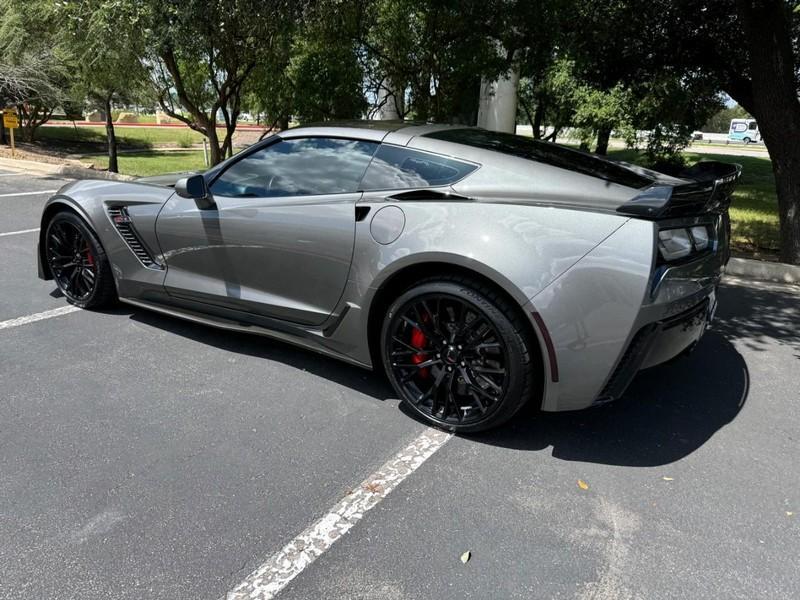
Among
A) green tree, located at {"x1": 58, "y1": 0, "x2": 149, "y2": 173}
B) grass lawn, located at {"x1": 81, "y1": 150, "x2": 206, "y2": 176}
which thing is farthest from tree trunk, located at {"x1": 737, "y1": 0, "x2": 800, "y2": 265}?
grass lawn, located at {"x1": 81, "y1": 150, "x2": 206, "y2": 176}

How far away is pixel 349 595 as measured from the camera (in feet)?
7.07

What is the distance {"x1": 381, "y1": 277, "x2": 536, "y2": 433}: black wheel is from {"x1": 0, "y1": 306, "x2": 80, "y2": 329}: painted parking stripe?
2870 millimetres

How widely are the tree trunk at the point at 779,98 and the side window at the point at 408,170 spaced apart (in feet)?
15.7

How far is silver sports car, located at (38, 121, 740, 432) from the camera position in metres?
2.74

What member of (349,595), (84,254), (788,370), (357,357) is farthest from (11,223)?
(788,370)

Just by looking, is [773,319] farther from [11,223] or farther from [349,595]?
[11,223]

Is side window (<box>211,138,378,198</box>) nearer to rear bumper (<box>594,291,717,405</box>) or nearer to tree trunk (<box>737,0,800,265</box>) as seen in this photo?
rear bumper (<box>594,291,717,405</box>)

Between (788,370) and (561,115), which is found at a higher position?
(561,115)

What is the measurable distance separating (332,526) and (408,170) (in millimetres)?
1794

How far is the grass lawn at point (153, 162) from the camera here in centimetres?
1658

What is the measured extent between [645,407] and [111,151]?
1449 centimetres

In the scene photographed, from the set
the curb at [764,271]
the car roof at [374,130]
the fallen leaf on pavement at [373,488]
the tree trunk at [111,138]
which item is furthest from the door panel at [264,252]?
the tree trunk at [111,138]

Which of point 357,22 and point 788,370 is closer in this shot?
point 788,370

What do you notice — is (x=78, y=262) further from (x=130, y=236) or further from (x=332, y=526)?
(x=332, y=526)
